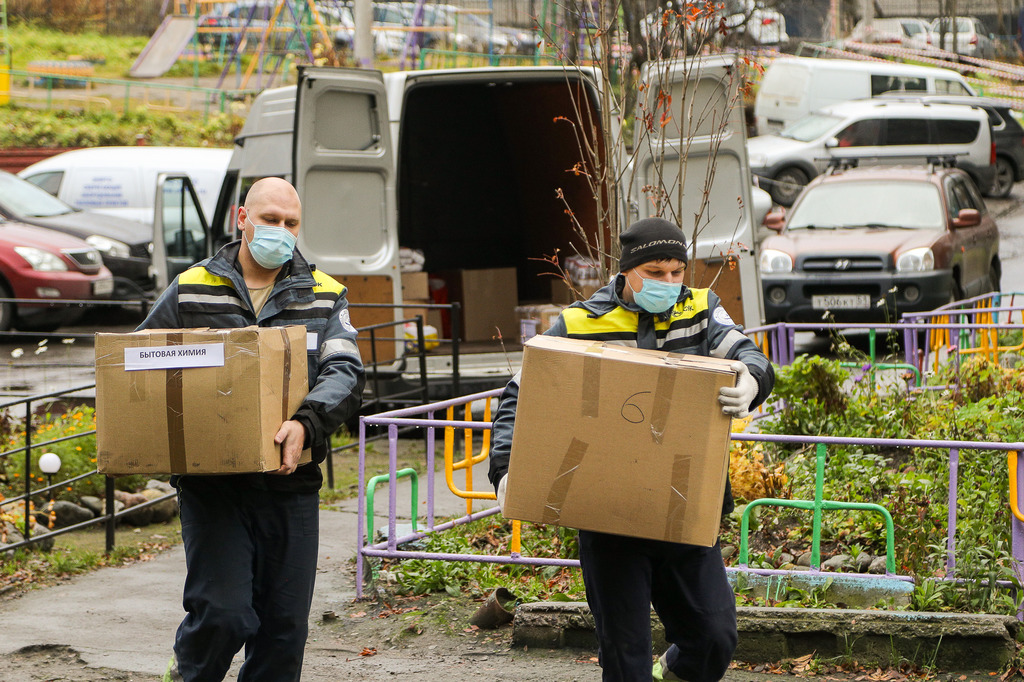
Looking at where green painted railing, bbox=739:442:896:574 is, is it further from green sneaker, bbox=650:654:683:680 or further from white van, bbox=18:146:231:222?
white van, bbox=18:146:231:222

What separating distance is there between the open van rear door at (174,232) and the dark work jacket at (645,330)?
Answer: 8.05m

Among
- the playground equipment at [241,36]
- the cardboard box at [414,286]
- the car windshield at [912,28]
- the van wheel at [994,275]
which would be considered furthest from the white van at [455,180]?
the car windshield at [912,28]

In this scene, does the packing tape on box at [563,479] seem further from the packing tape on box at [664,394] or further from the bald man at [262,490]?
the bald man at [262,490]

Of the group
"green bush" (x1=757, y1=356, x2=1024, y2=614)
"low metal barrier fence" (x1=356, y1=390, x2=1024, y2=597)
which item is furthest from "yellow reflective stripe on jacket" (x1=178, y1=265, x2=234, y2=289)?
"green bush" (x1=757, y1=356, x2=1024, y2=614)

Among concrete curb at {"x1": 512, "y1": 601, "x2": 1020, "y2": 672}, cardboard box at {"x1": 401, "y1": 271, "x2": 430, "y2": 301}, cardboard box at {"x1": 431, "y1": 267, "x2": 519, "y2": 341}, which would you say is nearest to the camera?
concrete curb at {"x1": 512, "y1": 601, "x2": 1020, "y2": 672}

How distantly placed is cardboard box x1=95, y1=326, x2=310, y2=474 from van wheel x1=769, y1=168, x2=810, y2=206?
61.5ft

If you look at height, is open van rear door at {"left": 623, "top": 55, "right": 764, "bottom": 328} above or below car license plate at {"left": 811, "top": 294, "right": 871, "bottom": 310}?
above

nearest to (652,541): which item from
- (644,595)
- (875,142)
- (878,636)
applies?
(644,595)

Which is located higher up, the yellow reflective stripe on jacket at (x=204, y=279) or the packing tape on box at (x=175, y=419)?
the yellow reflective stripe on jacket at (x=204, y=279)

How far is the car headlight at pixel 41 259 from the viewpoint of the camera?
13.3m

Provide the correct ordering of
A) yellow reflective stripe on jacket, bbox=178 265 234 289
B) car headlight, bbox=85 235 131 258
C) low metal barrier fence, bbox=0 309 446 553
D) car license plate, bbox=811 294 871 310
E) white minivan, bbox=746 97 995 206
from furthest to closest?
white minivan, bbox=746 97 995 206, car headlight, bbox=85 235 131 258, car license plate, bbox=811 294 871 310, low metal barrier fence, bbox=0 309 446 553, yellow reflective stripe on jacket, bbox=178 265 234 289

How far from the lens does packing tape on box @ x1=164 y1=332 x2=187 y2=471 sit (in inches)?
145

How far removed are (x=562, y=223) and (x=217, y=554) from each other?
8.78 metres

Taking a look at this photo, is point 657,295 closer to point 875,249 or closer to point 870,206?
point 875,249
